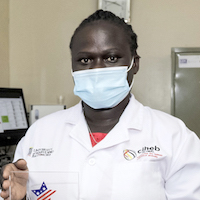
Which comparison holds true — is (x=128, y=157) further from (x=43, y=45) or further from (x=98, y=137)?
(x=43, y=45)

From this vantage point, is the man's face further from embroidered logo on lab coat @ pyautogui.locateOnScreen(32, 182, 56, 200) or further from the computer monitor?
the computer monitor

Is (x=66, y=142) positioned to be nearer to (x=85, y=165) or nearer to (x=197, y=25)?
(x=85, y=165)

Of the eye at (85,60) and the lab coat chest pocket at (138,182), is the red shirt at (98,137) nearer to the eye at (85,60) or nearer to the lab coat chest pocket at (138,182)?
the lab coat chest pocket at (138,182)

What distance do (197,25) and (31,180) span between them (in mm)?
1983

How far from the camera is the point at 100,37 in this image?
942mm

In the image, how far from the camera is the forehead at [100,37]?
0.94 metres

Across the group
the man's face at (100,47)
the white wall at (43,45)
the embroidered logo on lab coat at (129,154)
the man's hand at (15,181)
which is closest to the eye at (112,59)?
the man's face at (100,47)

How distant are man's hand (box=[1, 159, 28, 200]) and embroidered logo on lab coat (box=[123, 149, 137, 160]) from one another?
34 cm

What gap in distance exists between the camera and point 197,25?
2197 mm

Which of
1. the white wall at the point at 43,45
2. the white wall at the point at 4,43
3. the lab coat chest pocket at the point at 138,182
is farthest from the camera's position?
the white wall at the point at 43,45

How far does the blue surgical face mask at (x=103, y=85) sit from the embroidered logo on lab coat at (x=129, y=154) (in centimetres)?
18

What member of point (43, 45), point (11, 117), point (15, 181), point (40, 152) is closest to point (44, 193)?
point (15, 181)

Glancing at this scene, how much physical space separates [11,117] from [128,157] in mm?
1271

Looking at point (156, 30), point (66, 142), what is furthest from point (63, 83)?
point (66, 142)
